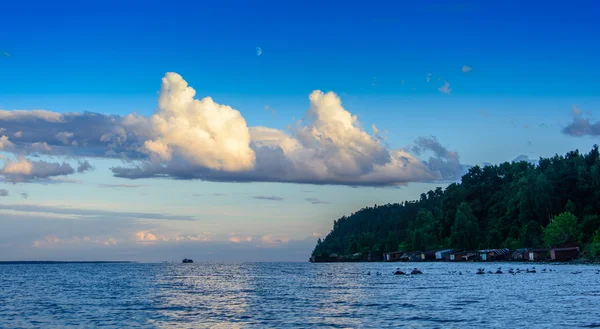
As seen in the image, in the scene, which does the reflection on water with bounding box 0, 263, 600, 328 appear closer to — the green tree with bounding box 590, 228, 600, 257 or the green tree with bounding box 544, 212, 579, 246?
the green tree with bounding box 590, 228, 600, 257

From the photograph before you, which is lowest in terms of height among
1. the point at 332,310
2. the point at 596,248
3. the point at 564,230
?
the point at 332,310

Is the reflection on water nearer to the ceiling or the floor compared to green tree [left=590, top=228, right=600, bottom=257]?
nearer to the floor

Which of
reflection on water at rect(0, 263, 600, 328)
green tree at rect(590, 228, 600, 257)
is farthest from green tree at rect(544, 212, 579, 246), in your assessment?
reflection on water at rect(0, 263, 600, 328)

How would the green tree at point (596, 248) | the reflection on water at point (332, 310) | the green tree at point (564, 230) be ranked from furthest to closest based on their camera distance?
the green tree at point (564, 230) < the green tree at point (596, 248) < the reflection on water at point (332, 310)

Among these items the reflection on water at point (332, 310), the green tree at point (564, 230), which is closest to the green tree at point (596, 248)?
the green tree at point (564, 230)

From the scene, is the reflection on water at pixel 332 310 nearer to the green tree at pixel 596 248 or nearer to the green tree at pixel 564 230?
the green tree at pixel 596 248

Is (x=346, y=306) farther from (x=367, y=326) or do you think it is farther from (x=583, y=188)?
(x=583, y=188)

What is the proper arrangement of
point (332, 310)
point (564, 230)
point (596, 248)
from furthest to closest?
point (564, 230), point (596, 248), point (332, 310)

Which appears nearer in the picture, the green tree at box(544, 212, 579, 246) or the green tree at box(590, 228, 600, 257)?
the green tree at box(590, 228, 600, 257)

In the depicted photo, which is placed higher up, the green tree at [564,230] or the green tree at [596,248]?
the green tree at [564,230]

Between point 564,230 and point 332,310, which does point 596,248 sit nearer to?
point 564,230

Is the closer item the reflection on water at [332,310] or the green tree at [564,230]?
the reflection on water at [332,310]

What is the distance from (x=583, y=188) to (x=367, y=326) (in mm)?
167120

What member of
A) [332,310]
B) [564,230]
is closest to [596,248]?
[564,230]
